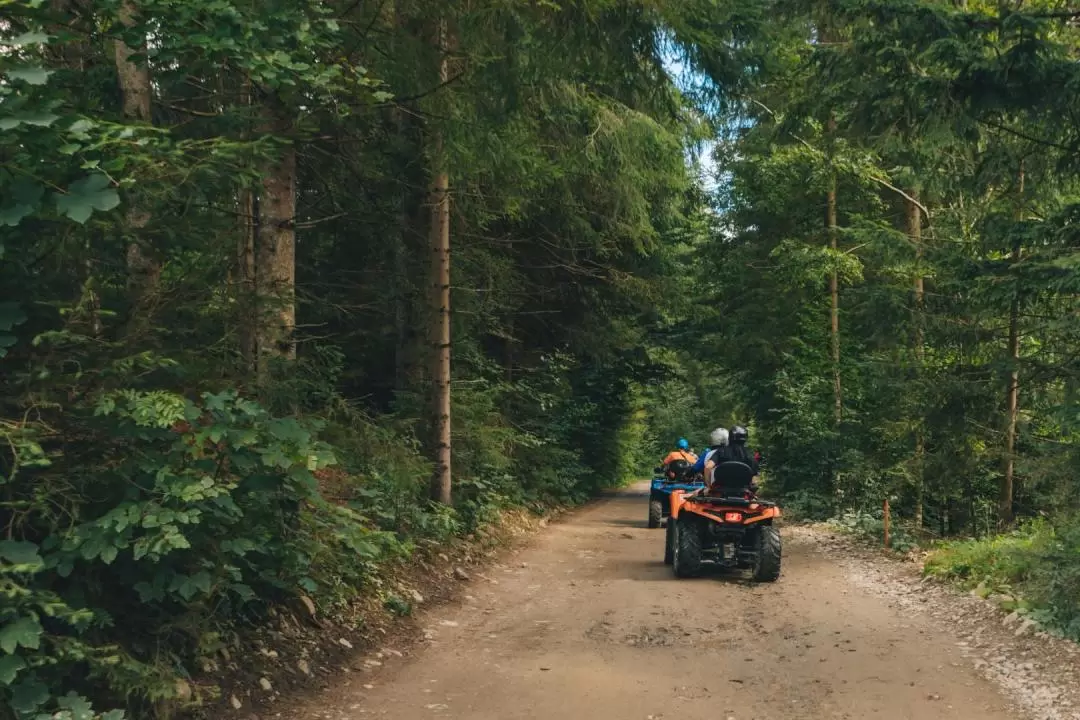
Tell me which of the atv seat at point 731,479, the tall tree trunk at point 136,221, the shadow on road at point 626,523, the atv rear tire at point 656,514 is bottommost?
the shadow on road at point 626,523

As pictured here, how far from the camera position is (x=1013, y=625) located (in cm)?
793

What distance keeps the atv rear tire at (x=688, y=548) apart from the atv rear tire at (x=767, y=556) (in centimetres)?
71

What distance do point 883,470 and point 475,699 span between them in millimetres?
12470

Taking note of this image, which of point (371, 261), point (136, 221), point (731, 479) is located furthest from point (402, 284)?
point (136, 221)

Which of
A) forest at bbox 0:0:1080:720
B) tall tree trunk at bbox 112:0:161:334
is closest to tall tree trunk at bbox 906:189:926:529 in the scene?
forest at bbox 0:0:1080:720

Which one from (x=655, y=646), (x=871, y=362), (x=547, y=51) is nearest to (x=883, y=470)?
(x=871, y=362)

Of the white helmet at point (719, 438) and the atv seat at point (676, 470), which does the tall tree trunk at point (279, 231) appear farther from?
the atv seat at point (676, 470)

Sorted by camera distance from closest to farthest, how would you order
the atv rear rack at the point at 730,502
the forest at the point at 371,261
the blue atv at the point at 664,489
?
1. the forest at the point at 371,261
2. the atv rear rack at the point at 730,502
3. the blue atv at the point at 664,489

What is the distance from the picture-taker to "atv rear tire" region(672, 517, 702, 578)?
10750 millimetres

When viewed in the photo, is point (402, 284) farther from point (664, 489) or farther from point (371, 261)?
point (664, 489)

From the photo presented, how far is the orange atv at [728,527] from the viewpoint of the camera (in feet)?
34.9

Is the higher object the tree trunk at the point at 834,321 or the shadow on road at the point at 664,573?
the tree trunk at the point at 834,321

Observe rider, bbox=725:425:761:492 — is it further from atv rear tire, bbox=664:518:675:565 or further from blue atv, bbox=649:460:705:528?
blue atv, bbox=649:460:705:528

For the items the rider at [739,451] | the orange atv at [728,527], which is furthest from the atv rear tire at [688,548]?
the rider at [739,451]
